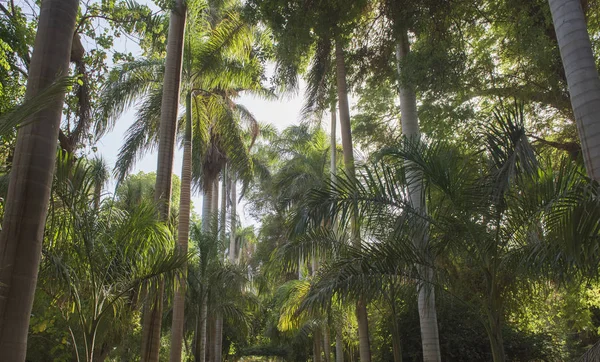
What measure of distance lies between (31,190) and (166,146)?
6.55m

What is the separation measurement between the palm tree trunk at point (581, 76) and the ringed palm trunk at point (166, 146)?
238 inches

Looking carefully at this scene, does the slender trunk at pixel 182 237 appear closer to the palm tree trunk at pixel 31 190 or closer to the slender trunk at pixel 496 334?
the slender trunk at pixel 496 334

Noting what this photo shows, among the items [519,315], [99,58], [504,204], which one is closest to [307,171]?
[519,315]

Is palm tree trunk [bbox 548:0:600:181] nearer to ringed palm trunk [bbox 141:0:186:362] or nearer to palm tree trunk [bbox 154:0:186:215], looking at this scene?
ringed palm trunk [bbox 141:0:186:362]

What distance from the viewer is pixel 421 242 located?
21.9 ft

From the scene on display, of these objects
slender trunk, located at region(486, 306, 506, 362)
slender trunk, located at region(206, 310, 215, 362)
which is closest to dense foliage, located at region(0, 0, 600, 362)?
slender trunk, located at region(486, 306, 506, 362)

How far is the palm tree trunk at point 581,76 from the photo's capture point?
15.6 feet

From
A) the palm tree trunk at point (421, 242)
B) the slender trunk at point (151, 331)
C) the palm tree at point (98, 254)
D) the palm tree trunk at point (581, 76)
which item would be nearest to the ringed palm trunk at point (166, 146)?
the slender trunk at point (151, 331)

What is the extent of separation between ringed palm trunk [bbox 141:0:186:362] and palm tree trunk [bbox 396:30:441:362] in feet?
13.8

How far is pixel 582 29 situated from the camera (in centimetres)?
523

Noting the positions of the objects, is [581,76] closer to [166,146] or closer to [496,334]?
[496,334]

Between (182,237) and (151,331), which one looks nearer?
(151,331)

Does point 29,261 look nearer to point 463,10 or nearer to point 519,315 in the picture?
point 463,10

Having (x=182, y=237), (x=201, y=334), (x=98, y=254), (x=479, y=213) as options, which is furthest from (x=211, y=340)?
(x=479, y=213)
